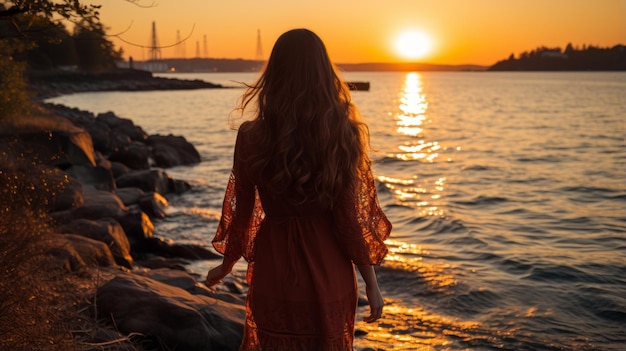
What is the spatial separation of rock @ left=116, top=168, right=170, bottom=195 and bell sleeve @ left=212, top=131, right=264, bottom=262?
13180 millimetres

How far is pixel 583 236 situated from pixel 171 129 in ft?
95.1

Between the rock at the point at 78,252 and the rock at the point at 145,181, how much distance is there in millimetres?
8071

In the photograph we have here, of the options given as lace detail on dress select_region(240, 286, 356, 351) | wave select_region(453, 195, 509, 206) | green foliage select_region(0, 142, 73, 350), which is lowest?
wave select_region(453, 195, 509, 206)

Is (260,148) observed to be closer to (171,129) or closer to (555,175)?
(555,175)

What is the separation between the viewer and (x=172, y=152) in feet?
78.9

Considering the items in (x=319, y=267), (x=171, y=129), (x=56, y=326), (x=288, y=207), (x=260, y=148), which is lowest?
(x=171, y=129)

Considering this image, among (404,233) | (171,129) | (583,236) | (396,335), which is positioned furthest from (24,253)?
(171,129)

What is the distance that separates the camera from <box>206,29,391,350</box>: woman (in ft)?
9.58

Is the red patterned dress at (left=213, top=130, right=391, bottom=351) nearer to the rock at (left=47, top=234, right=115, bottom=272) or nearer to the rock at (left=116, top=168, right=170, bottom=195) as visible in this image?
the rock at (left=47, top=234, right=115, bottom=272)

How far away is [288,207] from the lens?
304 centimetres

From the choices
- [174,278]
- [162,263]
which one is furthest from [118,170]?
[174,278]

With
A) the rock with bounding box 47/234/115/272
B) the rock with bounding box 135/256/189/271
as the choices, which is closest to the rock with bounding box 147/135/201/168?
the rock with bounding box 135/256/189/271

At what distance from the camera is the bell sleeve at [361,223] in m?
3.05

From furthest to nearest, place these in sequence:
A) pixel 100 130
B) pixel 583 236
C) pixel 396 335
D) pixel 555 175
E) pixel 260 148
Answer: pixel 100 130, pixel 555 175, pixel 583 236, pixel 396 335, pixel 260 148
